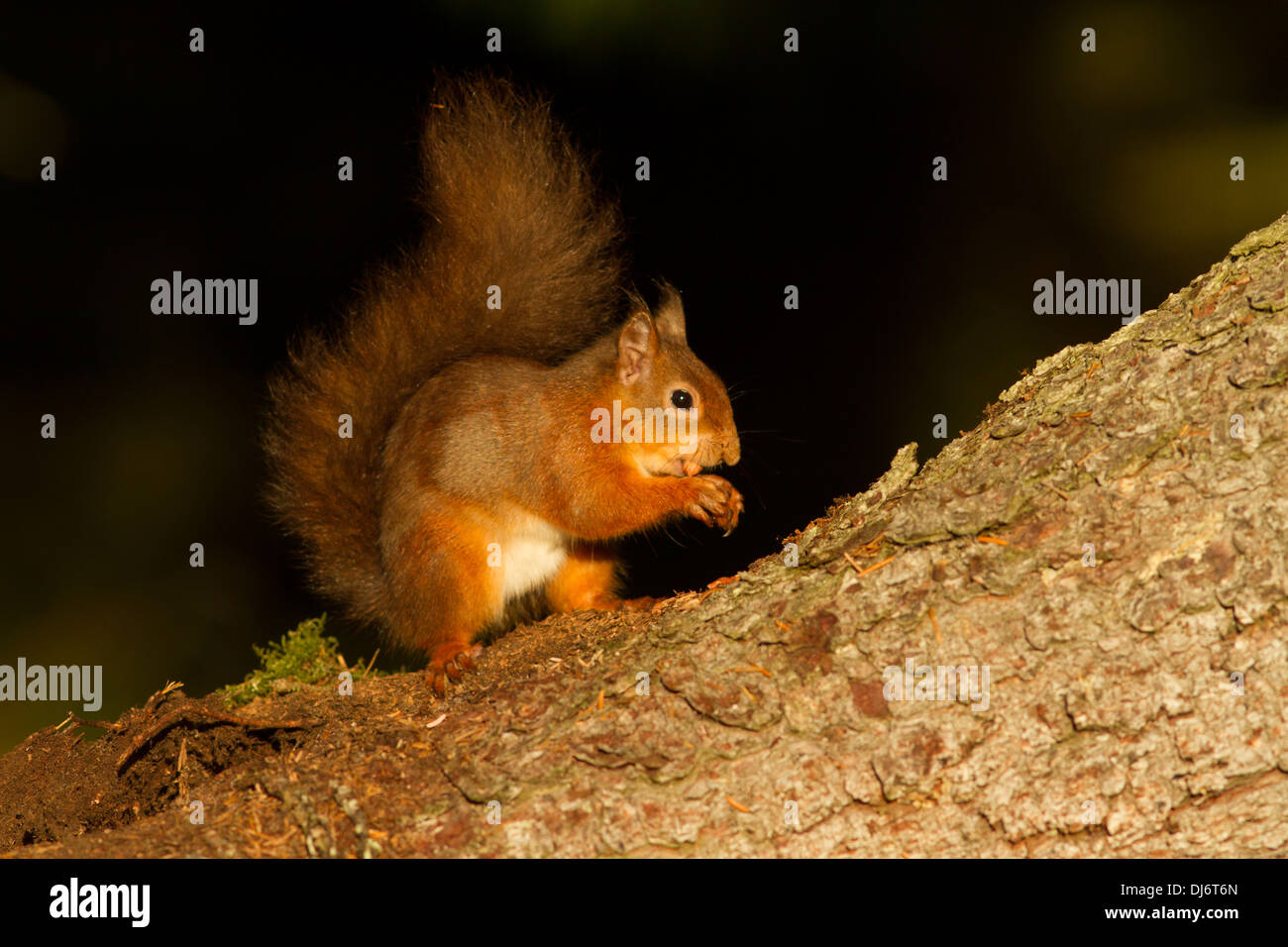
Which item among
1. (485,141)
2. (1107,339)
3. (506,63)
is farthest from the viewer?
(506,63)

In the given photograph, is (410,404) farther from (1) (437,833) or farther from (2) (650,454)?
(1) (437,833)

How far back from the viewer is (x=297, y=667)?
89.3 inches

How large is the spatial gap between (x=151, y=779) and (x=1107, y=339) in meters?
1.78

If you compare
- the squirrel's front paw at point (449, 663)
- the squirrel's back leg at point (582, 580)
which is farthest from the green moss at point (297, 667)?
the squirrel's back leg at point (582, 580)

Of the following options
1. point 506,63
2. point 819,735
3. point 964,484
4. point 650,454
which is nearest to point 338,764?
point 819,735

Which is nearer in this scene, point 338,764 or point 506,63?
point 338,764

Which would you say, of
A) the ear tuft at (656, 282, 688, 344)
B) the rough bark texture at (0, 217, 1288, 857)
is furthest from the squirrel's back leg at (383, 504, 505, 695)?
the rough bark texture at (0, 217, 1288, 857)

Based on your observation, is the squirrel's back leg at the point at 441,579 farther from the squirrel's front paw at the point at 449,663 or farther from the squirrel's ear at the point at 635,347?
the squirrel's ear at the point at 635,347

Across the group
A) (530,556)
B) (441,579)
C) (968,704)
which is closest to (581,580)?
(530,556)

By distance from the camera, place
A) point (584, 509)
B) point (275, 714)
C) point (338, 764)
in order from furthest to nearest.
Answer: point (584, 509)
point (275, 714)
point (338, 764)

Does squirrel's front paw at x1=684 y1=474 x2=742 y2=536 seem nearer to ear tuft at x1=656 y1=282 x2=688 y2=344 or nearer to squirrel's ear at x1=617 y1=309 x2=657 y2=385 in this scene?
squirrel's ear at x1=617 y1=309 x2=657 y2=385

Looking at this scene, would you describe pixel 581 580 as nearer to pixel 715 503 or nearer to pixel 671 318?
pixel 715 503

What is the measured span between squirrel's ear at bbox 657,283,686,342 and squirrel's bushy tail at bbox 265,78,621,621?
0.23m

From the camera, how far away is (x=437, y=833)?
3.99ft
